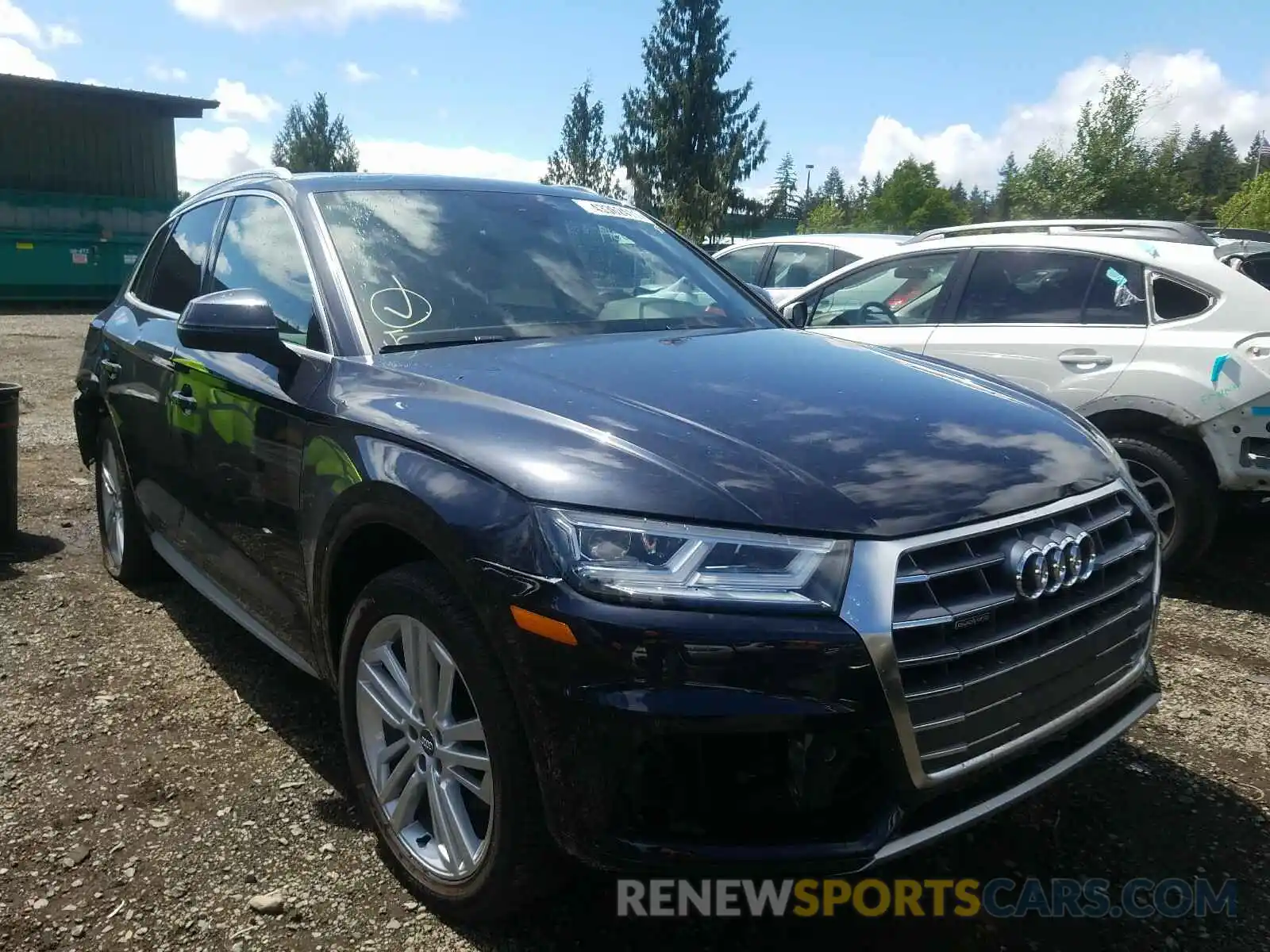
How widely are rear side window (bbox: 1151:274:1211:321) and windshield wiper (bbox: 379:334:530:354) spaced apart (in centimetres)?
351

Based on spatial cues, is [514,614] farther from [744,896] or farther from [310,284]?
[310,284]

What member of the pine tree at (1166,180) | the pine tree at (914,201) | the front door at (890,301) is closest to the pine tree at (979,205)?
the pine tree at (914,201)

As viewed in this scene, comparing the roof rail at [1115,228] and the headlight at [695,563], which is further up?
the roof rail at [1115,228]

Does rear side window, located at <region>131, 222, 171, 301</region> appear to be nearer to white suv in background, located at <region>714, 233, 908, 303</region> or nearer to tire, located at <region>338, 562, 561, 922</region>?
tire, located at <region>338, 562, 561, 922</region>

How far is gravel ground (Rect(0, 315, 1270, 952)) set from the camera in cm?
235

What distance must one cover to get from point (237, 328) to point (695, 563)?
5.01 ft

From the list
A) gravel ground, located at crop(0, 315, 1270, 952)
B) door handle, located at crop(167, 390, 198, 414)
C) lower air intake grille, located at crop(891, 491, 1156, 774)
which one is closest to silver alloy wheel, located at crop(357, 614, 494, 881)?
gravel ground, located at crop(0, 315, 1270, 952)

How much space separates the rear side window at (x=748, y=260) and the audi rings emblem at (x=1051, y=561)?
26.7 feet

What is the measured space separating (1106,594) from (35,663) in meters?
3.70

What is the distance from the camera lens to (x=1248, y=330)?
180 inches

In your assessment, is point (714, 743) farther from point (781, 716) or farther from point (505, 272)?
point (505, 272)

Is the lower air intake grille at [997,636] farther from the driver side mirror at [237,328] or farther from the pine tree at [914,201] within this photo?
the pine tree at [914,201]

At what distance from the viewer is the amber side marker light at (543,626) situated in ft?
6.03

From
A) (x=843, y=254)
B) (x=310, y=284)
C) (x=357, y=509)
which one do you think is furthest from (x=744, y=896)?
(x=843, y=254)
